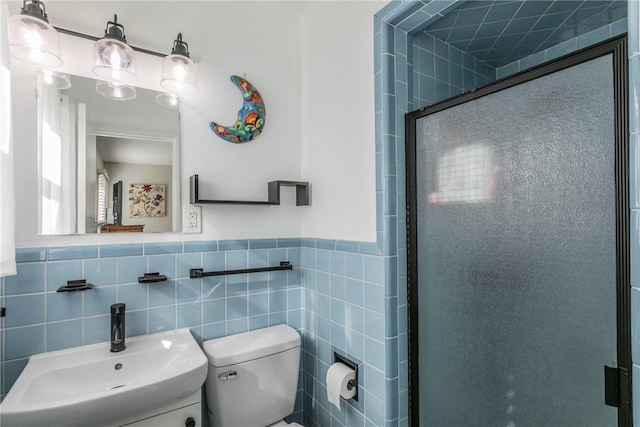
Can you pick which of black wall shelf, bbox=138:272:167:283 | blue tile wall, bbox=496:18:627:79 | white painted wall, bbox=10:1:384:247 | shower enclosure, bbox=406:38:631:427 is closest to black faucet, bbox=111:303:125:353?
black wall shelf, bbox=138:272:167:283

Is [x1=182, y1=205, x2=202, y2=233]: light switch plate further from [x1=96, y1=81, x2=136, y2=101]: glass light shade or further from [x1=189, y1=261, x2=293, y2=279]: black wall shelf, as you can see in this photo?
[x1=96, y1=81, x2=136, y2=101]: glass light shade

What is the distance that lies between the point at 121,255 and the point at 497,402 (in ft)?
5.05

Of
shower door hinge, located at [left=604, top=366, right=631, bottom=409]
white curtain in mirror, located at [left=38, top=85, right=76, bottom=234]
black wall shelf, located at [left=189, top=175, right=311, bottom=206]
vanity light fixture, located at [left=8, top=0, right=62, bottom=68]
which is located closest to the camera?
shower door hinge, located at [left=604, top=366, right=631, bottom=409]

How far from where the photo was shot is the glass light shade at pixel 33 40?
1.19m

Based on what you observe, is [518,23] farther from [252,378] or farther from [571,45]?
[252,378]

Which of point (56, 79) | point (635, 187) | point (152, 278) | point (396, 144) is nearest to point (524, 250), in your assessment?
point (635, 187)

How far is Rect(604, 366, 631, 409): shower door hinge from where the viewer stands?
0.80 metres

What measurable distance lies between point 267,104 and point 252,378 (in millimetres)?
1374

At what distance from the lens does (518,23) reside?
1505 millimetres

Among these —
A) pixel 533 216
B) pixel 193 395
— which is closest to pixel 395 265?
pixel 533 216

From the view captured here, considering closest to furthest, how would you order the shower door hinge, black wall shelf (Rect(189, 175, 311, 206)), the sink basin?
1. the shower door hinge
2. the sink basin
3. black wall shelf (Rect(189, 175, 311, 206))

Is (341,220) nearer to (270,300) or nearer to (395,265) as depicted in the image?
(395,265)

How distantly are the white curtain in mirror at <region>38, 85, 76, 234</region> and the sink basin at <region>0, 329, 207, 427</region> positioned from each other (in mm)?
508

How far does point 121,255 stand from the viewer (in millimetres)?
1404
